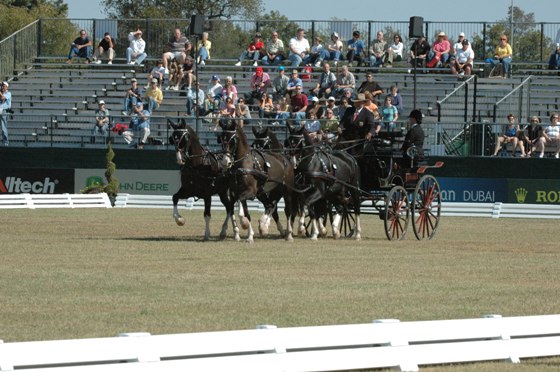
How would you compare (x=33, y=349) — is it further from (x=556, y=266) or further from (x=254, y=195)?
(x=254, y=195)

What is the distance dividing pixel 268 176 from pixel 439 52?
765 inches

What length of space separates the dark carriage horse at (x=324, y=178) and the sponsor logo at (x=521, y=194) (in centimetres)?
1124

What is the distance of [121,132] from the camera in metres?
39.1

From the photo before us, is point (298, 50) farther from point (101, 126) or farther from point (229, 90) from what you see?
point (101, 126)

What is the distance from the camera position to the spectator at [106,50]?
45188 mm

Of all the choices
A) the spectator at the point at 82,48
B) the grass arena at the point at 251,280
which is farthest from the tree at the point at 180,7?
the grass arena at the point at 251,280

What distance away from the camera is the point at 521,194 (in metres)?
35.4

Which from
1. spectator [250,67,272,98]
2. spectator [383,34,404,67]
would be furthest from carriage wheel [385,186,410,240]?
spectator [383,34,404,67]

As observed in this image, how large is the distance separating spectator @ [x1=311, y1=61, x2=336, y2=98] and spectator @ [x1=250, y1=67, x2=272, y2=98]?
1.51 meters

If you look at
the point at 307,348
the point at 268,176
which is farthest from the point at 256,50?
the point at 307,348

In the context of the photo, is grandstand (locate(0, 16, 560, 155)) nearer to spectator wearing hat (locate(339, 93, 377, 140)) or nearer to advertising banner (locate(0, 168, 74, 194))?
advertising banner (locate(0, 168, 74, 194))

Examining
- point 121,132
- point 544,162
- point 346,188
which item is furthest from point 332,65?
point 346,188

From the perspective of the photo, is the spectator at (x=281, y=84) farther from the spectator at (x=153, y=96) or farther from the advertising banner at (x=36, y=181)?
the advertising banner at (x=36, y=181)

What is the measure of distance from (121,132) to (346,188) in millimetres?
15879
